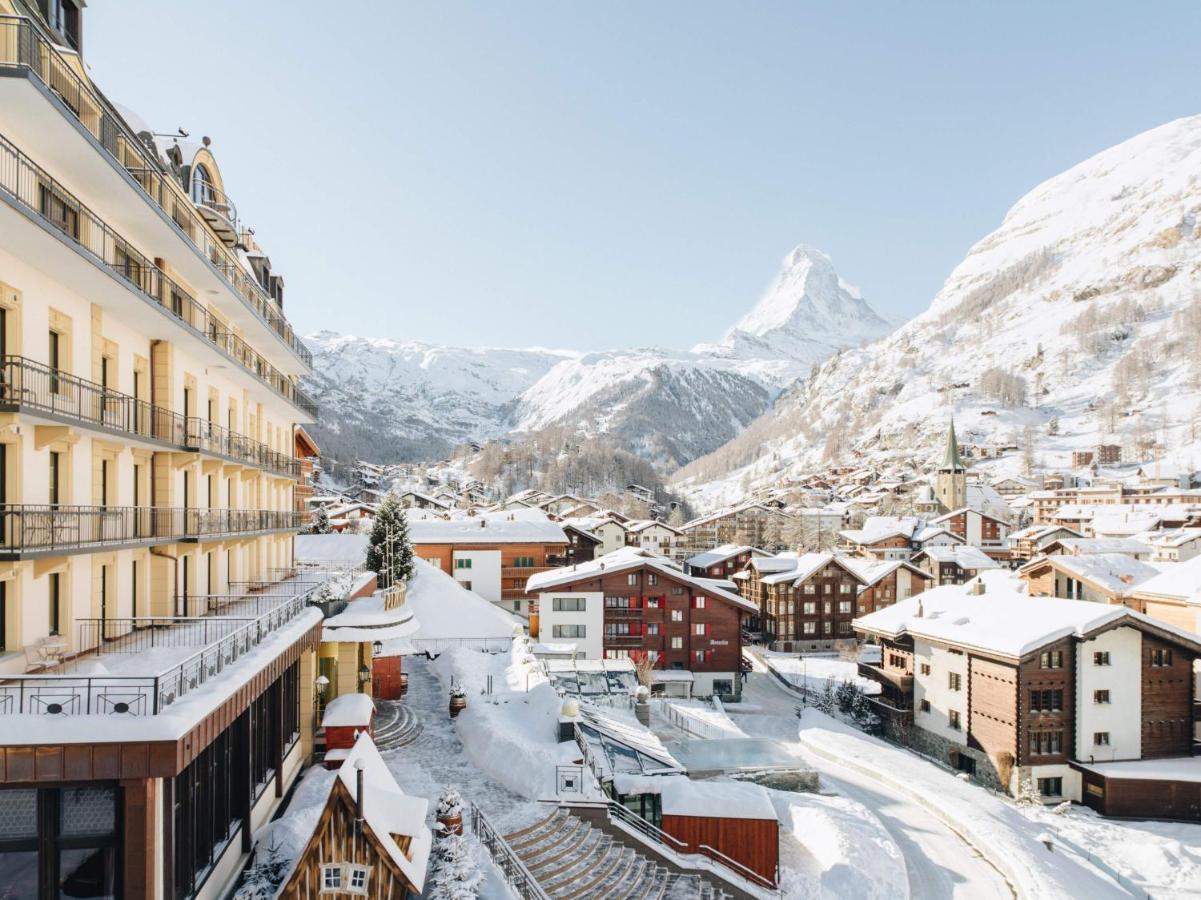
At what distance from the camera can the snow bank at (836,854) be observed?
18.3 meters

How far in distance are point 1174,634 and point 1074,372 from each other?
583ft

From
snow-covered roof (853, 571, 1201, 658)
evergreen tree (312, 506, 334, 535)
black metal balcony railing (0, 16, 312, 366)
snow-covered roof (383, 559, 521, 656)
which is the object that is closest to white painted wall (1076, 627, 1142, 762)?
snow-covered roof (853, 571, 1201, 658)

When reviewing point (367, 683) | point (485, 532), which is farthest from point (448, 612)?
point (367, 683)

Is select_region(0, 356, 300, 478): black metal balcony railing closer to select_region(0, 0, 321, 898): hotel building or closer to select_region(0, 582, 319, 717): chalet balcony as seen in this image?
select_region(0, 0, 321, 898): hotel building

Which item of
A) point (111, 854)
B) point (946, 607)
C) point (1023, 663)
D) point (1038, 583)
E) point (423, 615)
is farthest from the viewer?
point (1038, 583)

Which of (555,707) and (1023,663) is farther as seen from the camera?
(1023,663)

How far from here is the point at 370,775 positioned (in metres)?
10.9

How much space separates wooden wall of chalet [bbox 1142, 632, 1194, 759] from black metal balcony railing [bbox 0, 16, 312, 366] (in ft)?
123

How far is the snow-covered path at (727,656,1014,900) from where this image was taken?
66.9 ft

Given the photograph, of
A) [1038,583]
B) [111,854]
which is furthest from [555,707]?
[1038,583]

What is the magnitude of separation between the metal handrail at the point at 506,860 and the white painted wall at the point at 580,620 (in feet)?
89.0

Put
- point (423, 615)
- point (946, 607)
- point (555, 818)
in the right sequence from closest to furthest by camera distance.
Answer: point (555, 818), point (946, 607), point (423, 615)

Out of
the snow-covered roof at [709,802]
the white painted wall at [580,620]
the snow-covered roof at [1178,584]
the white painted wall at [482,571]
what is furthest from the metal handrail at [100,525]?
the snow-covered roof at [1178,584]

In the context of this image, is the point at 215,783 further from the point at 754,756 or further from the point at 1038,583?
the point at 1038,583
